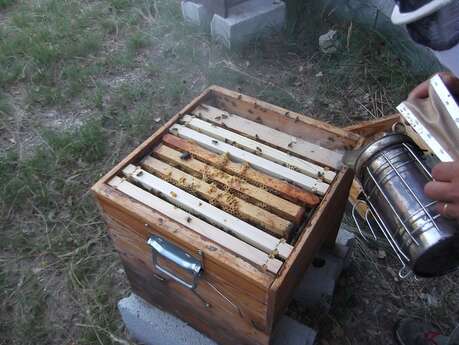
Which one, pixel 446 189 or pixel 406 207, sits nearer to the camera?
pixel 446 189

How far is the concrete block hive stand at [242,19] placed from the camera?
3826 mm

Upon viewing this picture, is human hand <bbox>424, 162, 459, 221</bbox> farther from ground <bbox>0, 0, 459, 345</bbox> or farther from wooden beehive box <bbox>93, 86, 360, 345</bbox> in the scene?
ground <bbox>0, 0, 459, 345</bbox>

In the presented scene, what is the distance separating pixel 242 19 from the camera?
150 inches

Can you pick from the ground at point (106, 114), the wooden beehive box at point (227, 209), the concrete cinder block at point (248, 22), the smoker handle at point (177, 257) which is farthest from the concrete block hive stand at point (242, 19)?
the smoker handle at point (177, 257)

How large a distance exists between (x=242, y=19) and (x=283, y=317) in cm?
288

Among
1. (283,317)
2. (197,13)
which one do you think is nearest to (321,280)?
(283,317)

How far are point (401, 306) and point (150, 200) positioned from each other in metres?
1.64

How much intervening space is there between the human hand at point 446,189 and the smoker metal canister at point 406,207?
0.06 m

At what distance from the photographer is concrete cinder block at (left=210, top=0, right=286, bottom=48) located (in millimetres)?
3818

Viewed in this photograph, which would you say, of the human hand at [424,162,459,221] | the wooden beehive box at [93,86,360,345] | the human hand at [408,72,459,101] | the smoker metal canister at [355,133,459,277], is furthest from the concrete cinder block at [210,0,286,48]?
the human hand at [424,162,459,221]

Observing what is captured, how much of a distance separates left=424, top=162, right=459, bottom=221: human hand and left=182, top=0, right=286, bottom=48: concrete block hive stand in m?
2.94

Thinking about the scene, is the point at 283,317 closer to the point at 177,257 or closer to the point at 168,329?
the point at 168,329

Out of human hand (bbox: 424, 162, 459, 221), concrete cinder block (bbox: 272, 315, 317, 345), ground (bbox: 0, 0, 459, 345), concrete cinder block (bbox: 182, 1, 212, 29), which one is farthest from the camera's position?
concrete cinder block (bbox: 182, 1, 212, 29)

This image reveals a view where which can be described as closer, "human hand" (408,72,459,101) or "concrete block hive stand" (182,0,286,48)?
"human hand" (408,72,459,101)
